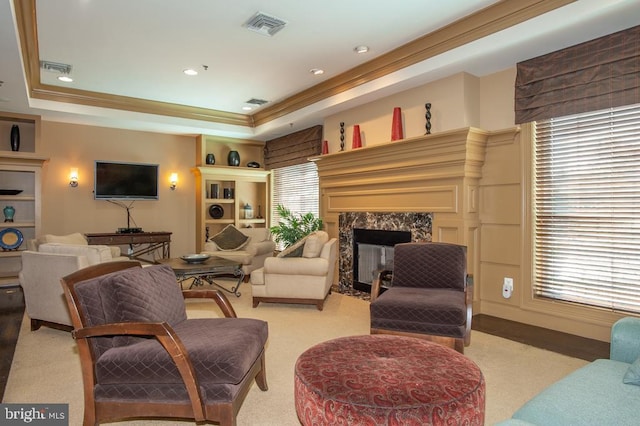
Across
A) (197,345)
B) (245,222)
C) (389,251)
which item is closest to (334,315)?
(389,251)

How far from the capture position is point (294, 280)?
14.6 feet

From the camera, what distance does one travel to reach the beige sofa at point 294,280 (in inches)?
173

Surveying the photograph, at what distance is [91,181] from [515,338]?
21.6ft

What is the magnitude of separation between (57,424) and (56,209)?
527cm

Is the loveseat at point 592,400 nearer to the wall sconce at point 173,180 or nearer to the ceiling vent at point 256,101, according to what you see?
the ceiling vent at point 256,101

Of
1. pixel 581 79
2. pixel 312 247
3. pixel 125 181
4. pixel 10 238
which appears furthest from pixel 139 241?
pixel 581 79

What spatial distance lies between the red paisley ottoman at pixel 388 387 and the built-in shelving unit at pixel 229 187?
19.2ft

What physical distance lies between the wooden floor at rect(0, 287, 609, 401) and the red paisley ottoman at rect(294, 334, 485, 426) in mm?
1899

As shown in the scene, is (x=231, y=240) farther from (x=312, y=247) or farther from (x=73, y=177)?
(x=73, y=177)

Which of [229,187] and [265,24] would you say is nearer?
[265,24]

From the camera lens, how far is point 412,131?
455 centimetres

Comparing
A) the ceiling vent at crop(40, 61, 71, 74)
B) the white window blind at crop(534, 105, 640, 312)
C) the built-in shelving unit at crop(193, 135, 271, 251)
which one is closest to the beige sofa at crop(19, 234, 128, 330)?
the ceiling vent at crop(40, 61, 71, 74)

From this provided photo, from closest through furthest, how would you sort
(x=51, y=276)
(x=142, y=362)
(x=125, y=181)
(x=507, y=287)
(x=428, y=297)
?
(x=142, y=362) < (x=428, y=297) < (x=51, y=276) < (x=507, y=287) < (x=125, y=181)

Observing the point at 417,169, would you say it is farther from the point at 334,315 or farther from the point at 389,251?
the point at 334,315
